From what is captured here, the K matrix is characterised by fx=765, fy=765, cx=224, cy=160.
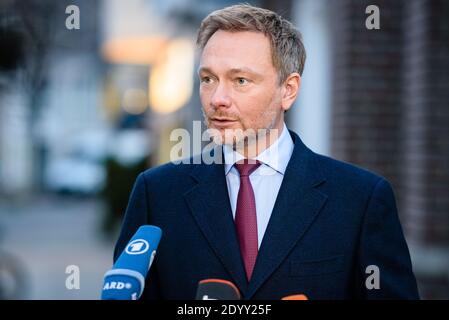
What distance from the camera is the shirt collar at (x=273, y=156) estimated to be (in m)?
2.61

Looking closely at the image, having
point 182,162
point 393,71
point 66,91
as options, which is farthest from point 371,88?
point 66,91

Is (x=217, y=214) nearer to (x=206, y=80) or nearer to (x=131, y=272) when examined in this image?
(x=206, y=80)

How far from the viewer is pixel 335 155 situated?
22.2 ft

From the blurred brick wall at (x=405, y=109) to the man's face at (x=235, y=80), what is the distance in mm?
3501

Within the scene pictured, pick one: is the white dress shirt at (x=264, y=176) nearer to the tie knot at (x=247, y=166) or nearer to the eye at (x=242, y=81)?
the tie knot at (x=247, y=166)

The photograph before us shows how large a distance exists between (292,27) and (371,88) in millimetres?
4108

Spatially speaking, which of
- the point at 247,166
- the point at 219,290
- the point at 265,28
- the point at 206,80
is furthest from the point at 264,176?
the point at 219,290

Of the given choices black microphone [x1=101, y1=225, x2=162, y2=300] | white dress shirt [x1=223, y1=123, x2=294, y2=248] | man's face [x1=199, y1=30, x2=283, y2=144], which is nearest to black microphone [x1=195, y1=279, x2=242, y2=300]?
black microphone [x1=101, y1=225, x2=162, y2=300]

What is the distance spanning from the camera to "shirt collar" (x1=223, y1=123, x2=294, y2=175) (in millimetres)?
2614

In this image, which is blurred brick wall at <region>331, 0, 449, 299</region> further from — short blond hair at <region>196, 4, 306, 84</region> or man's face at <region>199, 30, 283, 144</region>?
man's face at <region>199, 30, 283, 144</region>
